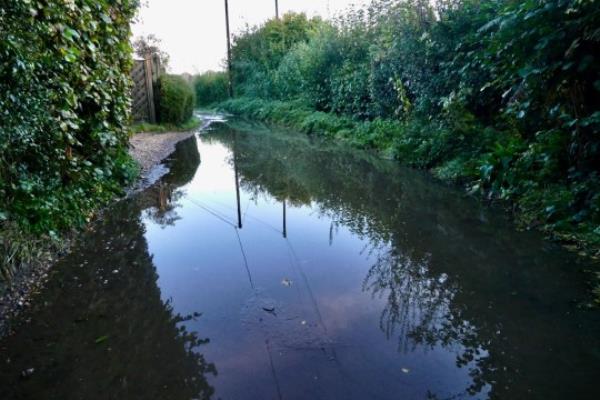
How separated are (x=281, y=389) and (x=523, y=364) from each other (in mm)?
1394

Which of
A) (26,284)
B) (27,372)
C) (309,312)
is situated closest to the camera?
(27,372)

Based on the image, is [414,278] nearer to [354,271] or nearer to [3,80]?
[354,271]

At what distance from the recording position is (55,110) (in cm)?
364

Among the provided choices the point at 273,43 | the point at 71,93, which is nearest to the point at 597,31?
the point at 71,93

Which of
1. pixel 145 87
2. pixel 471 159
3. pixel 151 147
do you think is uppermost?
pixel 145 87

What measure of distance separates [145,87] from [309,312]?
12713mm

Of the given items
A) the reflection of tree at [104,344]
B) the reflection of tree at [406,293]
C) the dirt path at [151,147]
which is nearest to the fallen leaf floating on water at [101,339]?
the reflection of tree at [104,344]

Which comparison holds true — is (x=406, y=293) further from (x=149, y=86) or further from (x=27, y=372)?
(x=149, y=86)

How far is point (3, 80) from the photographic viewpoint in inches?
110

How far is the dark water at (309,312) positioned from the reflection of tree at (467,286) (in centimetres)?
1

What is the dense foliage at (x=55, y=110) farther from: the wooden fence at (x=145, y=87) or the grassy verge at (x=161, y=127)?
the wooden fence at (x=145, y=87)

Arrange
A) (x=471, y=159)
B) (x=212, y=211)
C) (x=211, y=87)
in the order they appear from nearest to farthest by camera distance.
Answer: (x=212, y=211)
(x=471, y=159)
(x=211, y=87)

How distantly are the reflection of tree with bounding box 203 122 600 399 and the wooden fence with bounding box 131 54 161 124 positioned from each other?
8.76 metres

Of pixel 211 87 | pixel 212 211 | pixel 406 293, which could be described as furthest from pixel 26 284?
pixel 211 87
